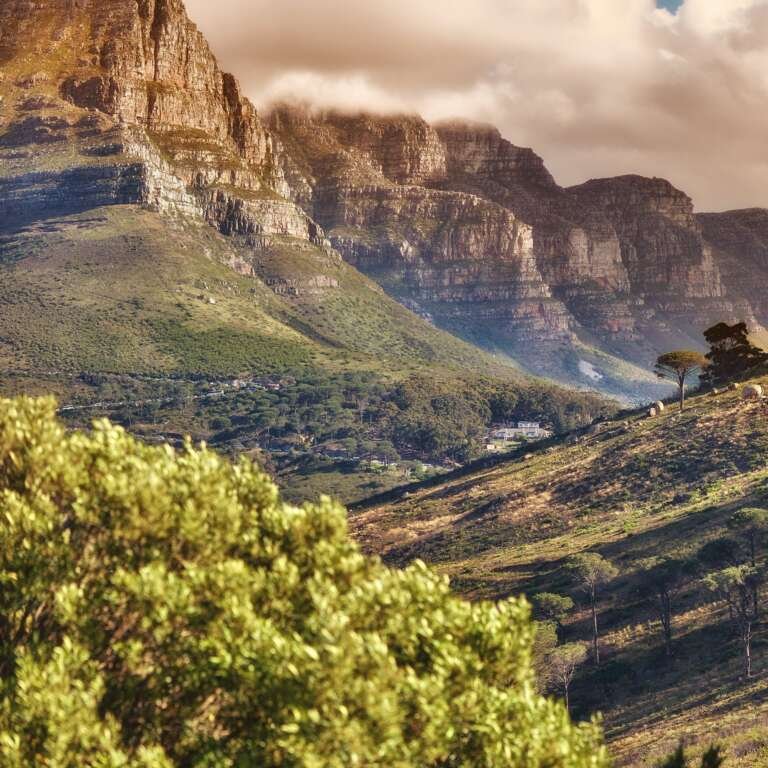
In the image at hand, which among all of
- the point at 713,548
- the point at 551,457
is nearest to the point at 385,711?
the point at 713,548

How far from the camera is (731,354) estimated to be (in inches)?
5157

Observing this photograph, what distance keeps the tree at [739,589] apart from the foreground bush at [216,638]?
40.8 meters

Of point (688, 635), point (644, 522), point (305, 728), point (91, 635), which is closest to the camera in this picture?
point (305, 728)

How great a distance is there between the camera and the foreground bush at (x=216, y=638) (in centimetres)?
2170

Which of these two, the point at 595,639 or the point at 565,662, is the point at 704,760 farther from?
the point at 595,639

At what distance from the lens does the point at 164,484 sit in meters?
24.8

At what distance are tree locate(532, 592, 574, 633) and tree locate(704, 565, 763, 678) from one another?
934 centimetres

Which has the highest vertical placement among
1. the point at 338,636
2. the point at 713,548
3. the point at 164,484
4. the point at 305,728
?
the point at 164,484

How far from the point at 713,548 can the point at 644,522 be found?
1732 centimetres

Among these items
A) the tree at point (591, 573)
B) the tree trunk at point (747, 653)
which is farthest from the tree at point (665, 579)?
the tree trunk at point (747, 653)

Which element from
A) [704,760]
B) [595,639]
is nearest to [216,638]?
[704,760]

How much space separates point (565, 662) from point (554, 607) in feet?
28.9

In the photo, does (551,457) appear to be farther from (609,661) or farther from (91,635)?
(91,635)

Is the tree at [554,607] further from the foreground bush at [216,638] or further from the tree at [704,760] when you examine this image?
the foreground bush at [216,638]
